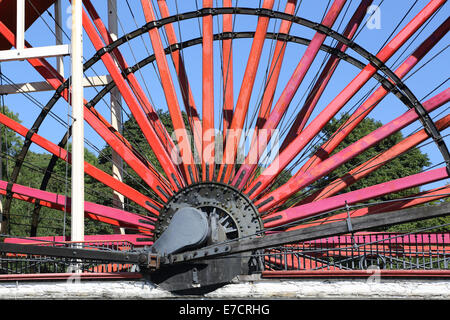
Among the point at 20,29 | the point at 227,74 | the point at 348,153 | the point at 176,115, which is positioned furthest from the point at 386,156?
the point at 20,29

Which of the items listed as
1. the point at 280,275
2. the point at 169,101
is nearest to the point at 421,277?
the point at 280,275

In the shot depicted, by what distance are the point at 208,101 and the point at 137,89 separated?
7.73 feet

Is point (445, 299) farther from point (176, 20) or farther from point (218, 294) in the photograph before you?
point (176, 20)

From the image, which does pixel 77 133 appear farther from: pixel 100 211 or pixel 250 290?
pixel 250 290

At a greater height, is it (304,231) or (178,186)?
(178,186)

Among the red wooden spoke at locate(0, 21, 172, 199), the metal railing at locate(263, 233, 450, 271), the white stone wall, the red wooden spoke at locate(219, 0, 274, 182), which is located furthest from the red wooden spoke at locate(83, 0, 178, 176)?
the white stone wall

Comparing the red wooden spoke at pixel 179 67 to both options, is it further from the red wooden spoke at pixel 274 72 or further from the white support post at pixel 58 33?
the white support post at pixel 58 33

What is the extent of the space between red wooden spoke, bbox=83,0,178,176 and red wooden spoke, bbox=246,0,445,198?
2.58 m

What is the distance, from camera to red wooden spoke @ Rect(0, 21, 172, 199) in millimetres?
13977

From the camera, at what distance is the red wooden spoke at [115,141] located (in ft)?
45.9

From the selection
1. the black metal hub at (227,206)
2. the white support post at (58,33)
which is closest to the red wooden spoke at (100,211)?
the black metal hub at (227,206)

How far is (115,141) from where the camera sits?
48.1ft

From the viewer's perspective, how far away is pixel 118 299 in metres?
11.1
